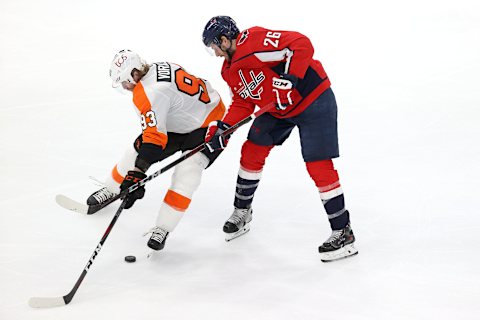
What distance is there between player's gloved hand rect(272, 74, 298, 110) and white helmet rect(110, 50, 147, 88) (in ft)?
2.19

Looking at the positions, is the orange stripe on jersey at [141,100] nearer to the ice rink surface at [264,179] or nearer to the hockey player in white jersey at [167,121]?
the hockey player in white jersey at [167,121]

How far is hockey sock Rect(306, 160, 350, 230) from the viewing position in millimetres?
3229

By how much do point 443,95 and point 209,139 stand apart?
2605 millimetres

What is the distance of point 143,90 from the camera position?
334cm

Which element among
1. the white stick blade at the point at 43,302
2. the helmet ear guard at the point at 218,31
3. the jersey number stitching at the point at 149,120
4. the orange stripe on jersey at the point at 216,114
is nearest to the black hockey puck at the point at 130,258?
the white stick blade at the point at 43,302

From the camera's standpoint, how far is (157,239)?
3.24 metres

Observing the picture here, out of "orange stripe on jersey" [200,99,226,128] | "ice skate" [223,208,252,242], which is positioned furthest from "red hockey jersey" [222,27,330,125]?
"ice skate" [223,208,252,242]

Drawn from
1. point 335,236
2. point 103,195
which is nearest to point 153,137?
point 103,195

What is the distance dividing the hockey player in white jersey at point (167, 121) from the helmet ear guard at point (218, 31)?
0.98ft

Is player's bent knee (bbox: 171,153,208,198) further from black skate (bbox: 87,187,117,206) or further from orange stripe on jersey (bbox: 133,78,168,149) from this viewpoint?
black skate (bbox: 87,187,117,206)

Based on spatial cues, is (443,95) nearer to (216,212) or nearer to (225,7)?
(216,212)

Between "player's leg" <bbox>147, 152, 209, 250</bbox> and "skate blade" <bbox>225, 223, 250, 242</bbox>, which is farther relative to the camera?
"skate blade" <bbox>225, 223, 250, 242</bbox>

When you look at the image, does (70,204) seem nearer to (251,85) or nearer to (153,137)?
(153,137)

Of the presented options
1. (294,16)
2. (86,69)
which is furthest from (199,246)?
(294,16)
